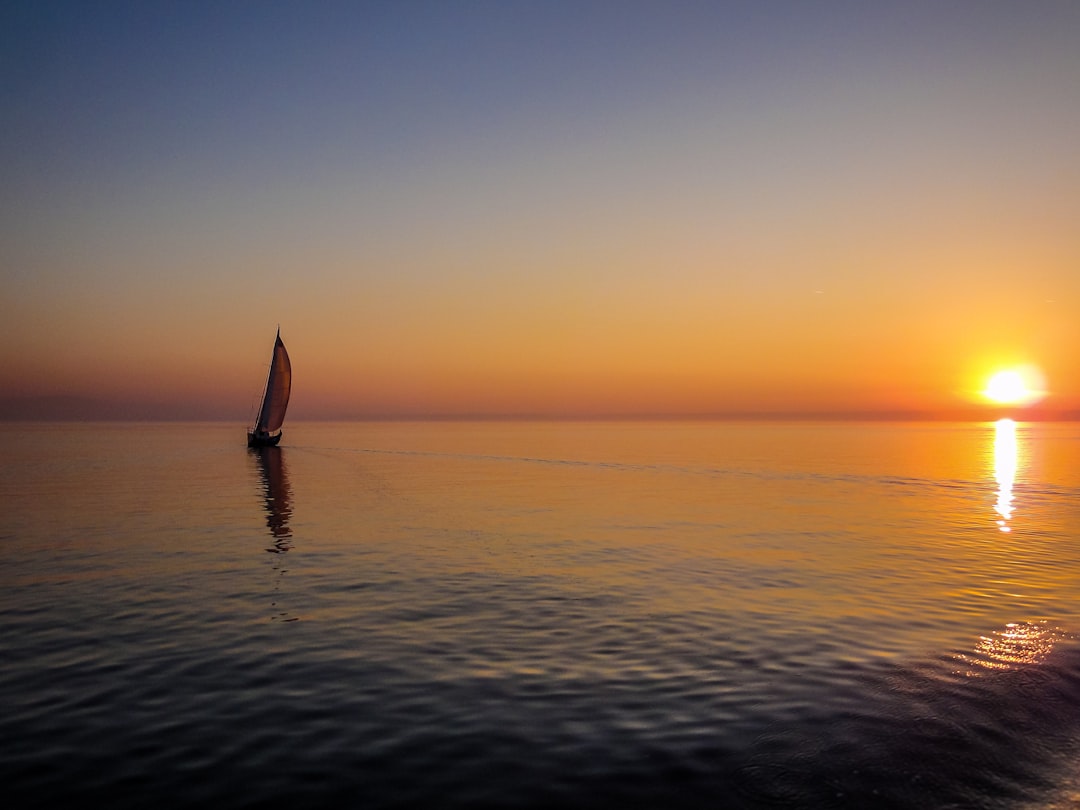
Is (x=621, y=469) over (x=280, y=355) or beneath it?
beneath

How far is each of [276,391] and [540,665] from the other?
120114 millimetres

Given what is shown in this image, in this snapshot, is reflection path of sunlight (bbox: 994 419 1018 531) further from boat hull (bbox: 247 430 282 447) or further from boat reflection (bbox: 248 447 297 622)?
boat hull (bbox: 247 430 282 447)

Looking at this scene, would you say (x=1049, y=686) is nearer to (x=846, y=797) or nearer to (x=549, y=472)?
(x=846, y=797)

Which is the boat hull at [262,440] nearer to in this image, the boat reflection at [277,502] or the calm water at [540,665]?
the boat reflection at [277,502]

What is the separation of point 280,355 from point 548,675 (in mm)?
116561

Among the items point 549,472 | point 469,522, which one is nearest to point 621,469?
point 549,472

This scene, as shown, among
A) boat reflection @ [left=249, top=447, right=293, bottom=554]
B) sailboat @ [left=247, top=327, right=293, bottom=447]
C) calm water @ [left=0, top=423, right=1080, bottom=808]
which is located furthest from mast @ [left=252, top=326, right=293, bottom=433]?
calm water @ [left=0, top=423, right=1080, bottom=808]

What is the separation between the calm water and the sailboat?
276 ft

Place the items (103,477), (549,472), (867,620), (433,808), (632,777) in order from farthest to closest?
(549,472), (103,477), (867,620), (632,777), (433,808)

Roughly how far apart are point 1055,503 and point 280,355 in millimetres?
104913

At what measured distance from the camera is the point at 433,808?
10570mm

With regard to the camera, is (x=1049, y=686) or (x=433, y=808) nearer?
(x=433, y=808)

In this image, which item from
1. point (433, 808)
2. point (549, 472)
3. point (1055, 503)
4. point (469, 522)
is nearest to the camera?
point (433, 808)

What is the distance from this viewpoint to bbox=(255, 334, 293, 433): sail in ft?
408
